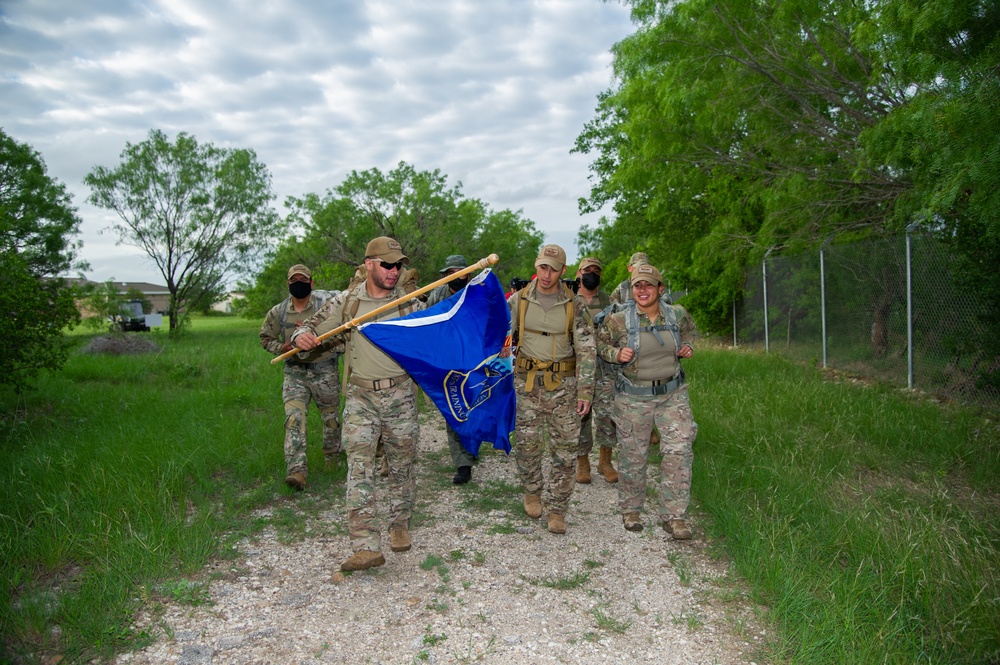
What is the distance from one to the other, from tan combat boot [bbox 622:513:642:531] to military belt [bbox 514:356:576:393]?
Answer: 3.77 feet

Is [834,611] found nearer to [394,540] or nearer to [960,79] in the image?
[394,540]

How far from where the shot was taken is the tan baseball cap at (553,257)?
5.21 m

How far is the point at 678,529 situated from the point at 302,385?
365cm

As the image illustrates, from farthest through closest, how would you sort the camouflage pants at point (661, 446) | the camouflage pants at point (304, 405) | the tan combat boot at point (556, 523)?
1. the camouflage pants at point (304, 405)
2. the tan combat boot at point (556, 523)
3. the camouflage pants at point (661, 446)

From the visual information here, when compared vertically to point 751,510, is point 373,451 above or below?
above

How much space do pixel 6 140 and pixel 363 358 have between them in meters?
24.7

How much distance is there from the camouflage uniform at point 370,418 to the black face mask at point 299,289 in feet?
5.55

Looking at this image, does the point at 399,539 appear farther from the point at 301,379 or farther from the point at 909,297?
the point at 909,297

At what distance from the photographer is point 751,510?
5.00 meters

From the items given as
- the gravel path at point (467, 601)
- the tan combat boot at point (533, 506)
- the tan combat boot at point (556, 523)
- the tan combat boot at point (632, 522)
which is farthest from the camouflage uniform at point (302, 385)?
the tan combat boot at point (632, 522)

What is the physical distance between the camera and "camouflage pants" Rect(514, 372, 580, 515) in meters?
5.20

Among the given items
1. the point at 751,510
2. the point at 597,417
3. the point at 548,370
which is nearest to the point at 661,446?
the point at 751,510

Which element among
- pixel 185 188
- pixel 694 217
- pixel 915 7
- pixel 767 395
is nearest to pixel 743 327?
pixel 694 217

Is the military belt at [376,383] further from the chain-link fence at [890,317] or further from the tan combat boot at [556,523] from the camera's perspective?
the chain-link fence at [890,317]
